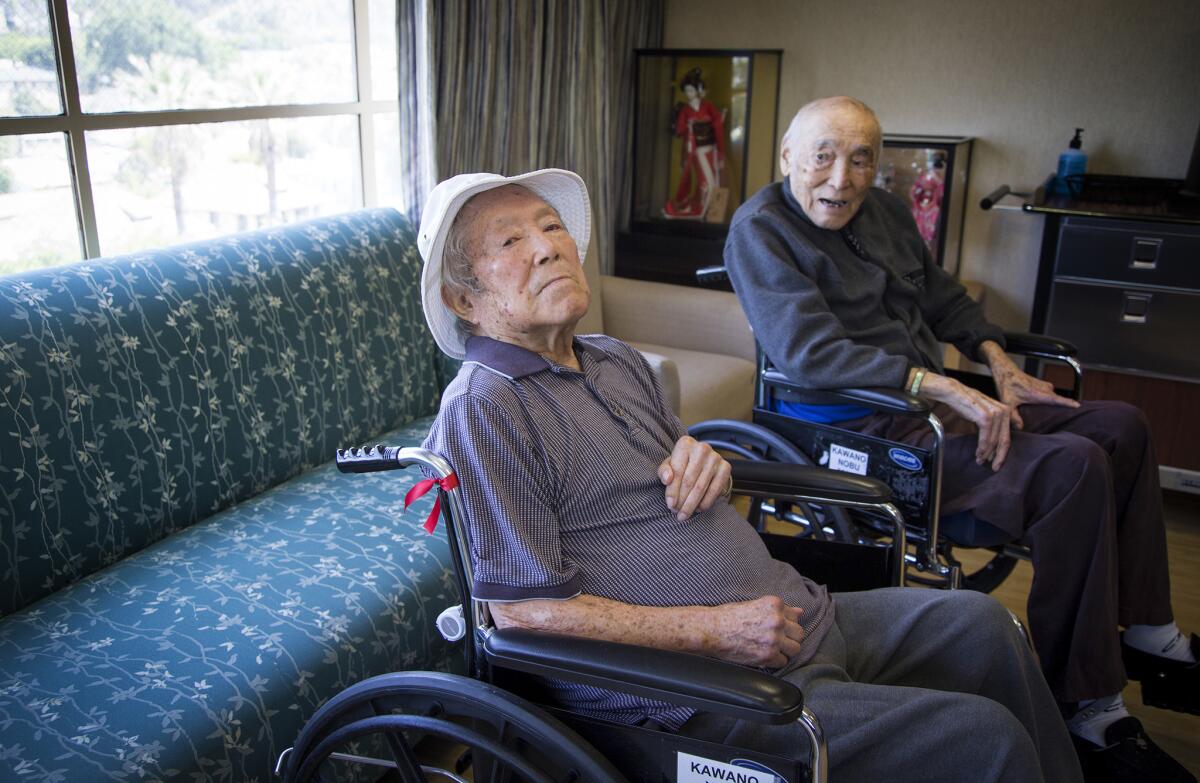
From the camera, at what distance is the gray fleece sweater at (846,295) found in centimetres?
196

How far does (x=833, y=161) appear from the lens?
2070 millimetres

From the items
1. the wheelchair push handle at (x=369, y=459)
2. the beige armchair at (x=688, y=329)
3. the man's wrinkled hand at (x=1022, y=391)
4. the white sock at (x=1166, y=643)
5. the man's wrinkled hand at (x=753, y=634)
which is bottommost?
the white sock at (x=1166, y=643)

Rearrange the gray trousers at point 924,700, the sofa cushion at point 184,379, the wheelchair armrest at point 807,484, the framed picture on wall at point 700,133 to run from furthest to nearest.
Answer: the framed picture on wall at point 700,133, the sofa cushion at point 184,379, the wheelchair armrest at point 807,484, the gray trousers at point 924,700

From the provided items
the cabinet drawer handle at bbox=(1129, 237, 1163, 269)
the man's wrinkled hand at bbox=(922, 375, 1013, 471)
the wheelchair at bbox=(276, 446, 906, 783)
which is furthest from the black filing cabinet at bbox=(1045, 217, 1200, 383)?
the wheelchair at bbox=(276, 446, 906, 783)

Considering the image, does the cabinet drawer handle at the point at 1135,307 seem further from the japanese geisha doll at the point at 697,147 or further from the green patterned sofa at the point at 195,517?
the green patterned sofa at the point at 195,517

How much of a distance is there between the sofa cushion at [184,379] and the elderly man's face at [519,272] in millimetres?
788

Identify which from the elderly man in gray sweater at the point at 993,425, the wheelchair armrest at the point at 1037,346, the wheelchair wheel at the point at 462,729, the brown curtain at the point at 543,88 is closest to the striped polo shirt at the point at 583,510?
the wheelchair wheel at the point at 462,729

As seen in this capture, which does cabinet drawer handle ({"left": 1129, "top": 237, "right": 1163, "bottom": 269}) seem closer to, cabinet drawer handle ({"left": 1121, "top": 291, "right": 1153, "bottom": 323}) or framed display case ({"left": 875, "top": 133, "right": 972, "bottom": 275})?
cabinet drawer handle ({"left": 1121, "top": 291, "right": 1153, "bottom": 323})

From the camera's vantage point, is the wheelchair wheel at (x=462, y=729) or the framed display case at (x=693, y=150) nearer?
the wheelchair wheel at (x=462, y=729)

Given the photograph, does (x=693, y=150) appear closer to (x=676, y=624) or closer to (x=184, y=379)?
(x=184, y=379)

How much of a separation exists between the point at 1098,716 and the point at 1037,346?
81 centimetres

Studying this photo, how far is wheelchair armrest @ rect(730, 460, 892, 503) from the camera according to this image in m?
1.57

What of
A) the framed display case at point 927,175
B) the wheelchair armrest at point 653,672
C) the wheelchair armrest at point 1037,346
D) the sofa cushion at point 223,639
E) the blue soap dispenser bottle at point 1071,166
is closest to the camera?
the wheelchair armrest at point 653,672

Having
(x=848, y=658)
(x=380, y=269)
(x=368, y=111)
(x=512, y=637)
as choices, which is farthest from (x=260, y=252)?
(x=848, y=658)
